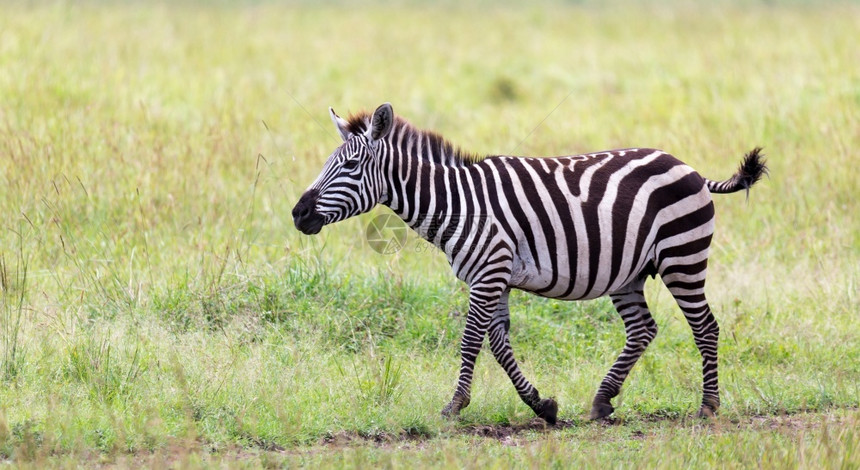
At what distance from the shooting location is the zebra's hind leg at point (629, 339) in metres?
6.43

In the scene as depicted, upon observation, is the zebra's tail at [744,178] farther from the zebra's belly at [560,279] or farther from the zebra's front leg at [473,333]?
the zebra's front leg at [473,333]

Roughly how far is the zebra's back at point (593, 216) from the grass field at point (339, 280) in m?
0.92

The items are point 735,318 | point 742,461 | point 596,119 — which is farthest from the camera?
point 596,119

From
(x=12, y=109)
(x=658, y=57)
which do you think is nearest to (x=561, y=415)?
(x=12, y=109)

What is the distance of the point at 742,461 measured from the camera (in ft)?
17.0

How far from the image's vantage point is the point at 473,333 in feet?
19.8

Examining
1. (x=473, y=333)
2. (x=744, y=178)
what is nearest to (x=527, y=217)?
(x=473, y=333)

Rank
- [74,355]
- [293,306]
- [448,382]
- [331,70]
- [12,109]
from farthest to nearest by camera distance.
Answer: [331,70], [12,109], [293,306], [448,382], [74,355]

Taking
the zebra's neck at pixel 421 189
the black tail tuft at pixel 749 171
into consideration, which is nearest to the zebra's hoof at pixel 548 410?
the zebra's neck at pixel 421 189

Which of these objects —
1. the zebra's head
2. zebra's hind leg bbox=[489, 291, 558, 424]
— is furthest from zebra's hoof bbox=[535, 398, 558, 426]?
the zebra's head

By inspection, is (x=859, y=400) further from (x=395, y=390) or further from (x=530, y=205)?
(x=395, y=390)

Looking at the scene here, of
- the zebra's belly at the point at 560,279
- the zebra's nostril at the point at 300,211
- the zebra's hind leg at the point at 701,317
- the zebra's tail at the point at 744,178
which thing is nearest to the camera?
the zebra's nostril at the point at 300,211

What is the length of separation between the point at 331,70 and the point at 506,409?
11258 millimetres

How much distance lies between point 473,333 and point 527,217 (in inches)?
32.8
